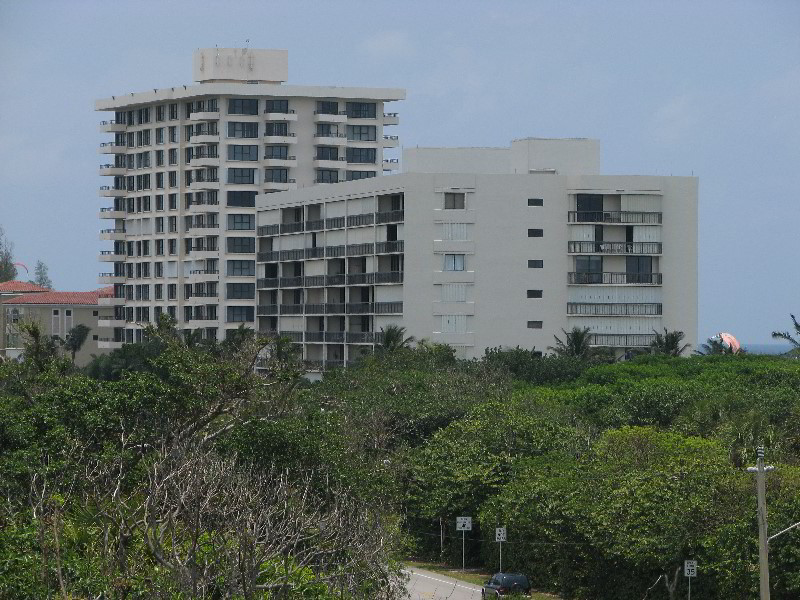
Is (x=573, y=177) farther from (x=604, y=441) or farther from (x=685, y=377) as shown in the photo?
(x=604, y=441)

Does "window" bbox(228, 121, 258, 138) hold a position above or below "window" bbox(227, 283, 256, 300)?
above

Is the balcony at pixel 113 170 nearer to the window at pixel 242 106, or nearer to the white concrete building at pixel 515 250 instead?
the window at pixel 242 106

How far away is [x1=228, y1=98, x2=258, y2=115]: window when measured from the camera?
131250 mm

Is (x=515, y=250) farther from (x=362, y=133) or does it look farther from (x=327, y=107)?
(x=327, y=107)

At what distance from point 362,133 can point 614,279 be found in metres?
32.3

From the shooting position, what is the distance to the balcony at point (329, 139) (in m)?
132

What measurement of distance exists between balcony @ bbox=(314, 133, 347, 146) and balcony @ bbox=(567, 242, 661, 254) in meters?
29.9

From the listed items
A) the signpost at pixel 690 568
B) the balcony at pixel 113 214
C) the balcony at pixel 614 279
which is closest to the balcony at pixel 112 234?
the balcony at pixel 113 214

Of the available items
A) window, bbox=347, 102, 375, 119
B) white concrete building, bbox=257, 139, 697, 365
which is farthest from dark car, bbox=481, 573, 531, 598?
window, bbox=347, 102, 375, 119

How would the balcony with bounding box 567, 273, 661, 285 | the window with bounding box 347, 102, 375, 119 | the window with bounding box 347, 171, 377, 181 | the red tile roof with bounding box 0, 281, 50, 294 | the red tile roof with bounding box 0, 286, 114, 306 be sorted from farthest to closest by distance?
the red tile roof with bounding box 0, 281, 50, 294
the red tile roof with bounding box 0, 286, 114, 306
the window with bounding box 347, 171, 377, 181
the window with bounding box 347, 102, 375, 119
the balcony with bounding box 567, 273, 661, 285

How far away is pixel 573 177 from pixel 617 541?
62.0m

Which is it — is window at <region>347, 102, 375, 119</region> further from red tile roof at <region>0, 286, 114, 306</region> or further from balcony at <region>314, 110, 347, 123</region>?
red tile roof at <region>0, 286, 114, 306</region>

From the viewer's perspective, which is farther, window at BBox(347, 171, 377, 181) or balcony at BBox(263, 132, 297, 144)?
window at BBox(347, 171, 377, 181)

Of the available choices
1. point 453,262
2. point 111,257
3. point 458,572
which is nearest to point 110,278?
point 111,257
